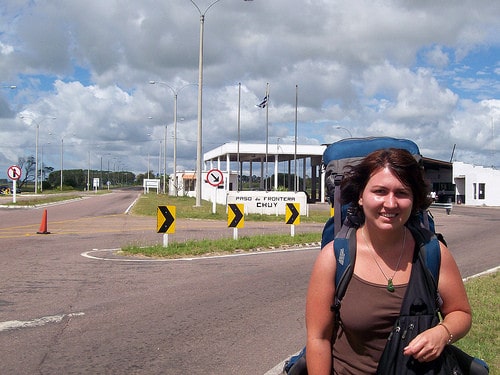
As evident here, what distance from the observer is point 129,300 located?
8812mm

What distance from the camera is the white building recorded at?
64.2 meters

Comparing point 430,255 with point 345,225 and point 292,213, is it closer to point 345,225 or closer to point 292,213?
point 345,225

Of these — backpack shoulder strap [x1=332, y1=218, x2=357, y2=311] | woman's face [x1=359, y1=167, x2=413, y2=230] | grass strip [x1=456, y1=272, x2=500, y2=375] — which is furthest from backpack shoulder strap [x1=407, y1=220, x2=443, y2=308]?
grass strip [x1=456, y1=272, x2=500, y2=375]

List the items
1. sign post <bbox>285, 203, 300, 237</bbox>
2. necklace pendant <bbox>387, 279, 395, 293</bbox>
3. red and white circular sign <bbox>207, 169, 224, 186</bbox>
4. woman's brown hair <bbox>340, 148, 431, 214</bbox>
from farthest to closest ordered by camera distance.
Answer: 1. red and white circular sign <bbox>207, 169, 224, 186</bbox>
2. sign post <bbox>285, 203, 300, 237</bbox>
3. woman's brown hair <bbox>340, 148, 431, 214</bbox>
4. necklace pendant <bbox>387, 279, 395, 293</bbox>

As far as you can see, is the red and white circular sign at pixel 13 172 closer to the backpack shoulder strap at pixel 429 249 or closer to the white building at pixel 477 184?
the backpack shoulder strap at pixel 429 249

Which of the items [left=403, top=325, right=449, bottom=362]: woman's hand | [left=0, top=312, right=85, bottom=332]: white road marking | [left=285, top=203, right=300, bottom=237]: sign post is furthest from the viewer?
[left=285, top=203, right=300, bottom=237]: sign post

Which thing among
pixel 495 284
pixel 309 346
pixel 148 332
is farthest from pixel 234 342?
pixel 495 284

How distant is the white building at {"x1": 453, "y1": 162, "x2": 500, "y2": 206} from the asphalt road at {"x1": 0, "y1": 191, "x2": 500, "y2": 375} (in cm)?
5304

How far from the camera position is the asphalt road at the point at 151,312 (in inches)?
229

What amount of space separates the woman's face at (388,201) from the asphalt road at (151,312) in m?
3.27

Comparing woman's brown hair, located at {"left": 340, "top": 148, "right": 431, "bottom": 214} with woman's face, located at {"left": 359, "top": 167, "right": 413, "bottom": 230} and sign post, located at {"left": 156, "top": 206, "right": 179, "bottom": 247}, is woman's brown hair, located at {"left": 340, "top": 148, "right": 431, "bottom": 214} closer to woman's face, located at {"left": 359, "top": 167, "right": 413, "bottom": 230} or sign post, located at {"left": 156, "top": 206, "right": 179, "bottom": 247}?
woman's face, located at {"left": 359, "top": 167, "right": 413, "bottom": 230}

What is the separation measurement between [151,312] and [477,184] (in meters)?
63.3

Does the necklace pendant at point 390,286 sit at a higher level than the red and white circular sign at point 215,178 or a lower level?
lower

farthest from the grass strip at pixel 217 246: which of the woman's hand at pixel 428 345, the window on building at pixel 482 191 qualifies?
the window on building at pixel 482 191
